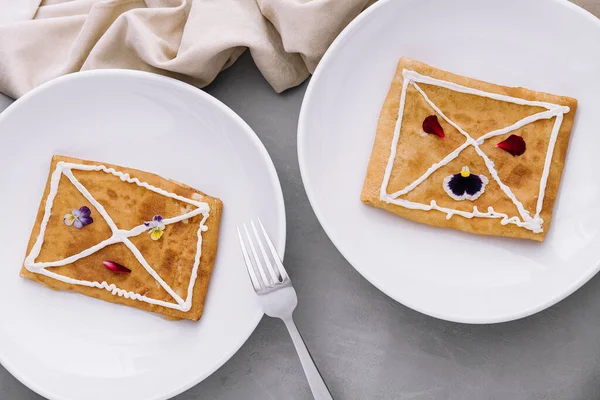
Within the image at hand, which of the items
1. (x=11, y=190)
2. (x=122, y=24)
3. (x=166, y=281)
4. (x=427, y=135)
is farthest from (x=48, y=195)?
(x=427, y=135)

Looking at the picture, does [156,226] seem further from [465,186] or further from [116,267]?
[465,186]

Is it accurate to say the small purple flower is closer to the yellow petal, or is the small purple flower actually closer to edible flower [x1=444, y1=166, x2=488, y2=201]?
the yellow petal

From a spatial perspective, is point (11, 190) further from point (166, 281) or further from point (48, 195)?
point (166, 281)

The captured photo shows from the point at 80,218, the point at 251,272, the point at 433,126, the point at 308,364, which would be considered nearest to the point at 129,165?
the point at 80,218

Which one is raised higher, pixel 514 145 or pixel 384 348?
pixel 514 145

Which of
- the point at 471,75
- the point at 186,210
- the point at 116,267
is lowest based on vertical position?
the point at 116,267

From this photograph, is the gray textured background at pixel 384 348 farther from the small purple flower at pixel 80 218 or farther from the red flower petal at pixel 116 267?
the small purple flower at pixel 80 218
